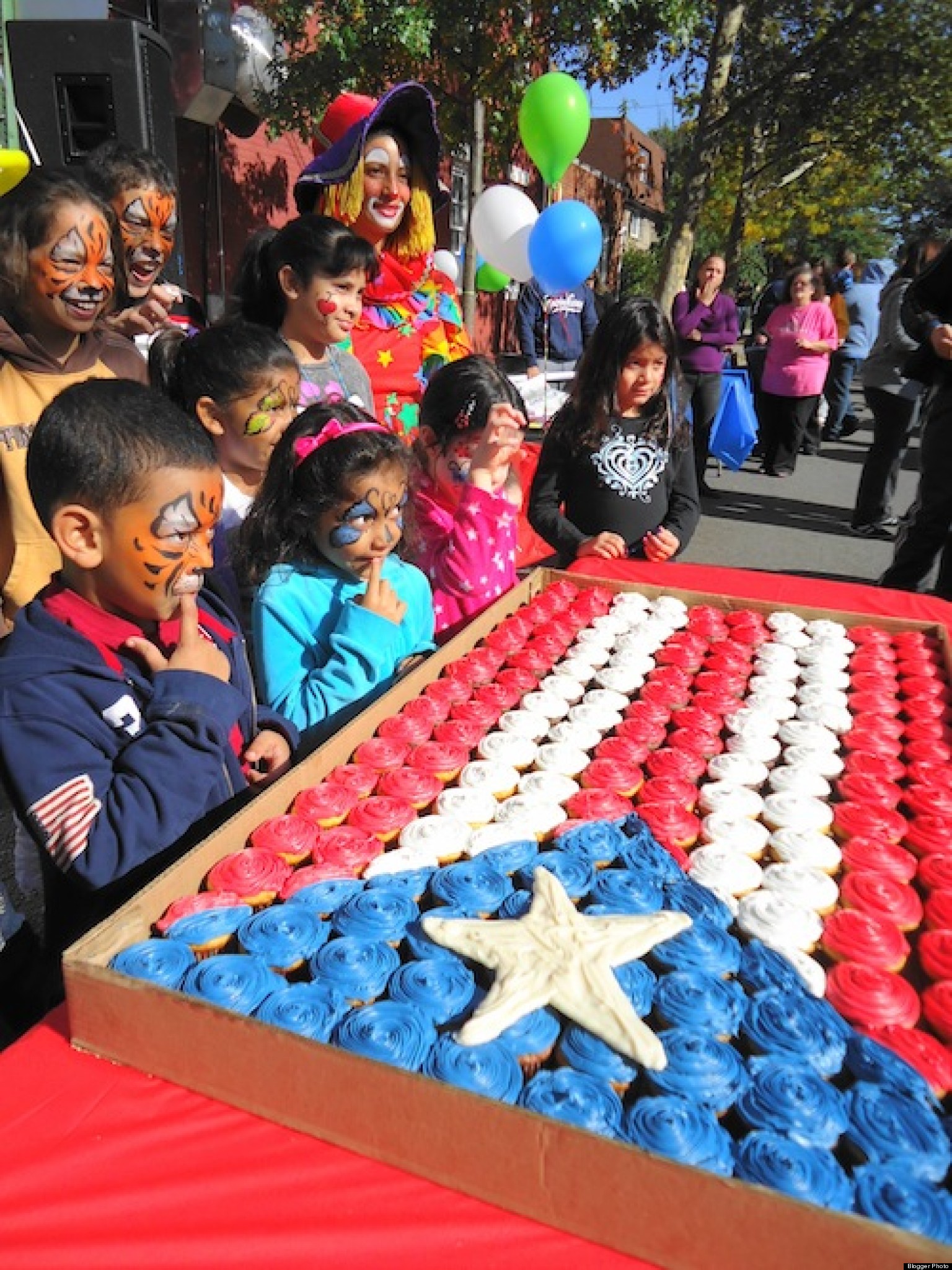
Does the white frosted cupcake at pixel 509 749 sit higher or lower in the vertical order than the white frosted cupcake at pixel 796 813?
lower

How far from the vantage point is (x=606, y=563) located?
2.85 metres

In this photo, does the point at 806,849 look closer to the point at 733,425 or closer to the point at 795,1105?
the point at 795,1105

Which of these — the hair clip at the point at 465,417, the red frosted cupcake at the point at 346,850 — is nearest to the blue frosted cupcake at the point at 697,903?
the red frosted cupcake at the point at 346,850

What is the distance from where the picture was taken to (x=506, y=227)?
6.94m

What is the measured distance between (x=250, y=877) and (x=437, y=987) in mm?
329

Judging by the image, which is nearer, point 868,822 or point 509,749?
point 868,822

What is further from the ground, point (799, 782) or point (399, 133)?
point (399, 133)

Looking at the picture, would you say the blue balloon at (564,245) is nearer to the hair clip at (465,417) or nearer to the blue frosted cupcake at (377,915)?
the hair clip at (465,417)

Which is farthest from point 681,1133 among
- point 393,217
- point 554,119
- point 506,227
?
point 554,119

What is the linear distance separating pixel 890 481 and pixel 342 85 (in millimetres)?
6337

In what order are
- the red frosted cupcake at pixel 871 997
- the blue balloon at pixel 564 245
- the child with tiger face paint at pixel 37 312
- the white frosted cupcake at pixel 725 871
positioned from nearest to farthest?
1. the red frosted cupcake at pixel 871 997
2. the white frosted cupcake at pixel 725 871
3. the child with tiger face paint at pixel 37 312
4. the blue balloon at pixel 564 245

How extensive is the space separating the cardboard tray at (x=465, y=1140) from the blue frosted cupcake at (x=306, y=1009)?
0.07 meters

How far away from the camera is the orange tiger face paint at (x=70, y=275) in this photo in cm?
217

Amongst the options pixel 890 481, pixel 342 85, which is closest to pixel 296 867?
pixel 890 481
